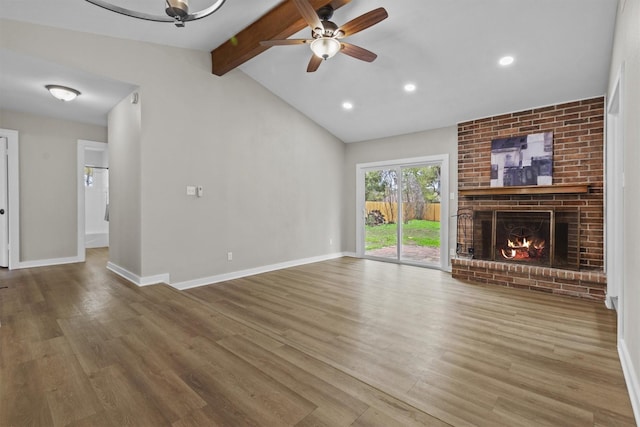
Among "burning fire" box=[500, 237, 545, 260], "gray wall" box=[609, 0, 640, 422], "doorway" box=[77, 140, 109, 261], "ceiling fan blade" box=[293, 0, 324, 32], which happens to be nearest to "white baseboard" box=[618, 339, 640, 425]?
"gray wall" box=[609, 0, 640, 422]

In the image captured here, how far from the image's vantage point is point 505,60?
11.6 feet

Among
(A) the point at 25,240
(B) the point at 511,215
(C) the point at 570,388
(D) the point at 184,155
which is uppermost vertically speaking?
(D) the point at 184,155

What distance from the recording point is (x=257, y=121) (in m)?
4.99

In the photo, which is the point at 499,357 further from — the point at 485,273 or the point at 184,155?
the point at 184,155

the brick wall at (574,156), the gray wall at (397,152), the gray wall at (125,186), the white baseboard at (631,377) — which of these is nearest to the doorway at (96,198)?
the gray wall at (125,186)

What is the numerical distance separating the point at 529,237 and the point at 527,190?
724 mm

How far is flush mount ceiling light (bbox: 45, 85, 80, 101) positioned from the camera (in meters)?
3.74

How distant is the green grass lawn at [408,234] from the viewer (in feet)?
18.1

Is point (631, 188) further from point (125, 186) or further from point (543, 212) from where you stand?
point (125, 186)

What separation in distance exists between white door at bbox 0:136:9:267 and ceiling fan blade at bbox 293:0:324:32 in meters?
5.11

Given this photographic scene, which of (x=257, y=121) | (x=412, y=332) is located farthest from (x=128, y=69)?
(x=412, y=332)

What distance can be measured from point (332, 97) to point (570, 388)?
4.57 meters

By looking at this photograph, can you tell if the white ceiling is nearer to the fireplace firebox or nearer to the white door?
the white door

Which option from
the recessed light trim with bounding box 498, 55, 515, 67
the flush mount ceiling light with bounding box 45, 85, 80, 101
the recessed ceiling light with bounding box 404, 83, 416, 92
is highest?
the recessed ceiling light with bounding box 404, 83, 416, 92
